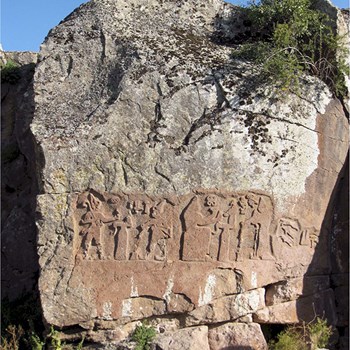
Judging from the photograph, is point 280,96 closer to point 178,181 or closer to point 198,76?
point 198,76

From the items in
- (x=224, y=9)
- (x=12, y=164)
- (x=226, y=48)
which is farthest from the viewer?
(x=12, y=164)

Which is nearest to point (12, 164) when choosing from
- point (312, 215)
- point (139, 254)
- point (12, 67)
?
point (12, 67)

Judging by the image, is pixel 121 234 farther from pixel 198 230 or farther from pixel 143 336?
pixel 143 336

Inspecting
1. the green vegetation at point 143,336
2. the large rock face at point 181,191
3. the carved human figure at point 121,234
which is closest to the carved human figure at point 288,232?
the large rock face at point 181,191

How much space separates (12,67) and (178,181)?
667 centimetres

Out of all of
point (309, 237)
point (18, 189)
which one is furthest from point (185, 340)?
point (18, 189)

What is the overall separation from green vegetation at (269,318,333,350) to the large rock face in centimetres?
24

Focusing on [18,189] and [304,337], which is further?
[18,189]

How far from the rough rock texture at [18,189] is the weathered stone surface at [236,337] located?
3796 mm

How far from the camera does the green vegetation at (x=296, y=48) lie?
1030 centimetres

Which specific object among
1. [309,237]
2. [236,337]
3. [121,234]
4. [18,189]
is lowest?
[236,337]

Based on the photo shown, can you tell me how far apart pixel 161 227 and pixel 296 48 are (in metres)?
4.02

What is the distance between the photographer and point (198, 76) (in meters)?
10.3

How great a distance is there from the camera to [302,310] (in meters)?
10.3
